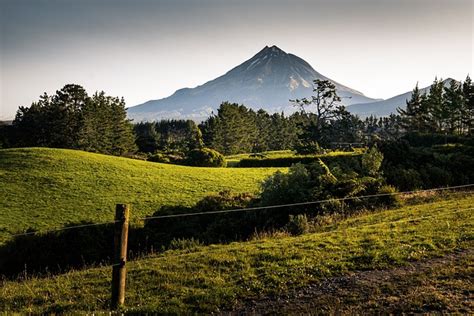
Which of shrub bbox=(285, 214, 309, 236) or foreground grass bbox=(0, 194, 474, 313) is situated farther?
shrub bbox=(285, 214, 309, 236)

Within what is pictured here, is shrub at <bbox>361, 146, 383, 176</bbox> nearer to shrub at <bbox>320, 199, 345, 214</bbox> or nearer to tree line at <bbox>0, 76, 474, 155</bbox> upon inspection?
shrub at <bbox>320, 199, 345, 214</bbox>

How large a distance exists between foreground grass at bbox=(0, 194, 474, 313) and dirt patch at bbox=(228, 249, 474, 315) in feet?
1.17

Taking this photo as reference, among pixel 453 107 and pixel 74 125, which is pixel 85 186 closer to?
pixel 74 125

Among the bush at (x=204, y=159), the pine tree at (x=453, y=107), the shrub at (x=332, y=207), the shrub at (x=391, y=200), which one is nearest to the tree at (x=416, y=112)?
the pine tree at (x=453, y=107)

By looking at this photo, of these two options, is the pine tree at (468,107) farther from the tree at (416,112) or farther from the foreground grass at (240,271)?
the foreground grass at (240,271)

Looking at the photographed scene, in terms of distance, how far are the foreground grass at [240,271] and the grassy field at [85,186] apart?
1020 cm

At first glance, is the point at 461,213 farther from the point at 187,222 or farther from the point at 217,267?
the point at 187,222

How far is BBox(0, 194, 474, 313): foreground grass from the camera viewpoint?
6680 mm

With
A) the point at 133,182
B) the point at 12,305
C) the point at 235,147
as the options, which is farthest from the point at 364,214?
the point at 235,147

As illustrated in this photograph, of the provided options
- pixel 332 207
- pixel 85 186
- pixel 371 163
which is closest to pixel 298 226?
pixel 332 207

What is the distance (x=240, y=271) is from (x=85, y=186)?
22.9 metres

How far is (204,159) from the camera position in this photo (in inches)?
1731

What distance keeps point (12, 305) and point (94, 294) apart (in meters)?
1.50

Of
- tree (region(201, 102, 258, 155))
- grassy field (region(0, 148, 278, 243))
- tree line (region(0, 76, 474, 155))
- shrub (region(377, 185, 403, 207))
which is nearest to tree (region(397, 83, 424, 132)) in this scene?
tree line (region(0, 76, 474, 155))
